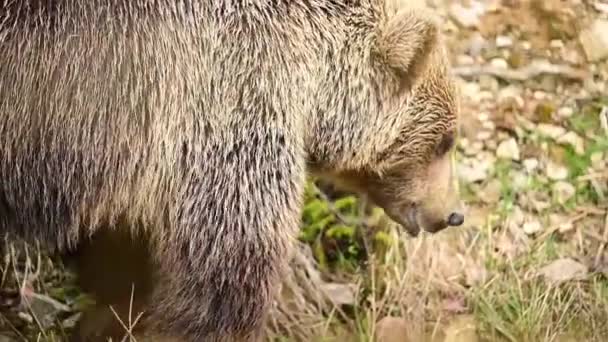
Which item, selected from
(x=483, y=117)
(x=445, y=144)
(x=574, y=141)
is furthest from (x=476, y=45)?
(x=445, y=144)

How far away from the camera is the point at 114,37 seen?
4332mm

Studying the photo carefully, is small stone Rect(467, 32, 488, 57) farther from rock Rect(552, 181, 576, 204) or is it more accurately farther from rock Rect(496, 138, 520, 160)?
rock Rect(552, 181, 576, 204)

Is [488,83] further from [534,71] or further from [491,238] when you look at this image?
[491,238]

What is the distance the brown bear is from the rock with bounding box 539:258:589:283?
4.89 feet

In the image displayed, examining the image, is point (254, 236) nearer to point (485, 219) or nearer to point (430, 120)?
point (430, 120)

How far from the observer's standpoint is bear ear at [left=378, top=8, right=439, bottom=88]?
4.80 meters

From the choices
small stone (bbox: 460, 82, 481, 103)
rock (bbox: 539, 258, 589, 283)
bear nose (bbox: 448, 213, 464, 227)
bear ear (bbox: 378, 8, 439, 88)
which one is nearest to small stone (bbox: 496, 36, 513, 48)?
small stone (bbox: 460, 82, 481, 103)

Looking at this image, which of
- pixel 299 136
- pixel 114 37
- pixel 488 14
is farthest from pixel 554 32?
pixel 114 37

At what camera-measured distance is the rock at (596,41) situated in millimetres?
7094

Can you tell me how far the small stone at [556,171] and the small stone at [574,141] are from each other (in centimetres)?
12

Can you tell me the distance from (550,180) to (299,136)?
2269 mm

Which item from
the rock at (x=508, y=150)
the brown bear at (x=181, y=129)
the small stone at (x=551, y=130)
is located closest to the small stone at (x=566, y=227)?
the rock at (x=508, y=150)

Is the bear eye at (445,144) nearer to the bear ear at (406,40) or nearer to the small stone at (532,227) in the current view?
the bear ear at (406,40)

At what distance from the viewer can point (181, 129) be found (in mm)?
4422
